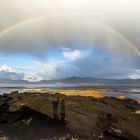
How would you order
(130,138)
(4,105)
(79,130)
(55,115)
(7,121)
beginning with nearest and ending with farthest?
(130,138) < (79,130) < (55,115) < (7,121) < (4,105)

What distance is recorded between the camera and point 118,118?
1505cm

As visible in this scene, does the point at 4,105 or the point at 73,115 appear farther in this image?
the point at 4,105

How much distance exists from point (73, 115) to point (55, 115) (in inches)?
41.8

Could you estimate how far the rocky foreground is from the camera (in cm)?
1466

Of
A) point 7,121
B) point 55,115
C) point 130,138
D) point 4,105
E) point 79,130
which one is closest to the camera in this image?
point 130,138

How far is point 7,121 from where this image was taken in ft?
57.7

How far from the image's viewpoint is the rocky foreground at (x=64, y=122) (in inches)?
577

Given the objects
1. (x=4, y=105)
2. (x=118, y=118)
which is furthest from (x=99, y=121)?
(x=4, y=105)

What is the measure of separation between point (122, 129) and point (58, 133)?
132 inches

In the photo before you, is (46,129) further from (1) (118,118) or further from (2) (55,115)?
(1) (118,118)

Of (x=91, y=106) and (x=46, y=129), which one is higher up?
(x=91, y=106)

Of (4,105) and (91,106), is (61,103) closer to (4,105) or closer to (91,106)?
(91,106)

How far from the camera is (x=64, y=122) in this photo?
16219mm

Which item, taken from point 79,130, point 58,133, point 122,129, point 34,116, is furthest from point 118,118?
point 34,116
